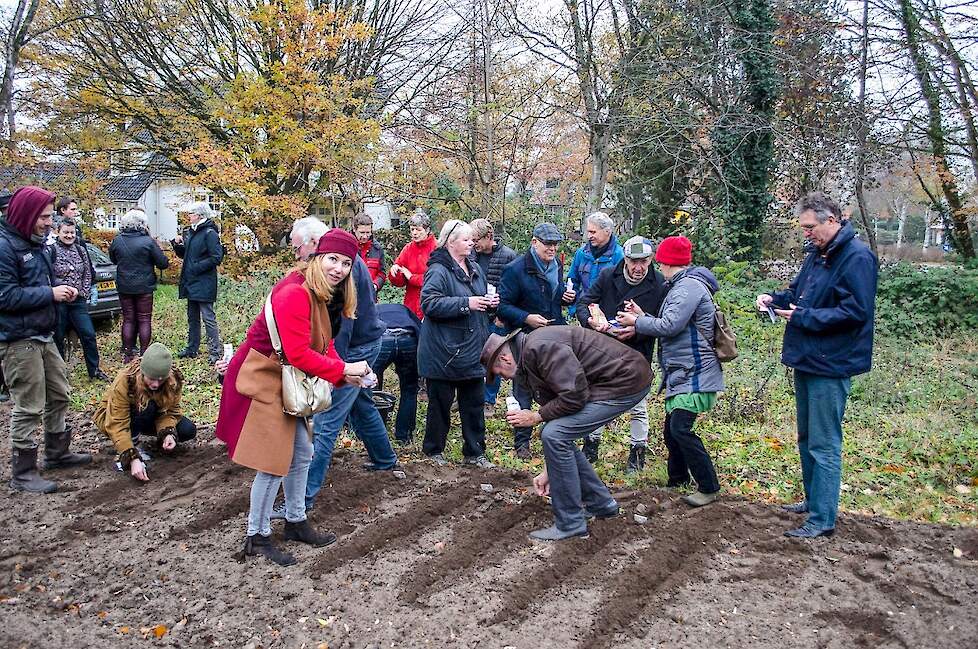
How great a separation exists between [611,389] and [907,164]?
12.0 metres

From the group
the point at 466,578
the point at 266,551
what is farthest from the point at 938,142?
the point at 266,551

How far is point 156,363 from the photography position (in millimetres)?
5641

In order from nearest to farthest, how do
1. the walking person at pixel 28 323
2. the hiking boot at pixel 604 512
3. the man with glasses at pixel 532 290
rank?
the hiking boot at pixel 604 512, the walking person at pixel 28 323, the man with glasses at pixel 532 290

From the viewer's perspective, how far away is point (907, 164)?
13844 millimetres

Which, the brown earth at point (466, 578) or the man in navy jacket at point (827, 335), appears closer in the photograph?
the brown earth at point (466, 578)

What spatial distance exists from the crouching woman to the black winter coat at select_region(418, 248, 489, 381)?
1977 millimetres

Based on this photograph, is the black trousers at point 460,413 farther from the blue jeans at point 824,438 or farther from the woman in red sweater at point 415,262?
the blue jeans at point 824,438

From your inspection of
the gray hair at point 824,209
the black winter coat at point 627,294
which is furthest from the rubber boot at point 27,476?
the gray hair at point 824,209

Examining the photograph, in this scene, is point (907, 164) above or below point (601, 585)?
above

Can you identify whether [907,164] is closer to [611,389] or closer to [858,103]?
[858,103]

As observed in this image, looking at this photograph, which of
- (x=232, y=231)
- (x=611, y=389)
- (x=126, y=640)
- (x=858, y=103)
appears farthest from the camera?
(x=232, y=231)

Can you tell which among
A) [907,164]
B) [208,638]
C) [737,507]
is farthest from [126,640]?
[907,164]

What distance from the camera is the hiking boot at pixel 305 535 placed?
463 cm

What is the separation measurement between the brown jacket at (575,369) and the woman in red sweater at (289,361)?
3.24ft
